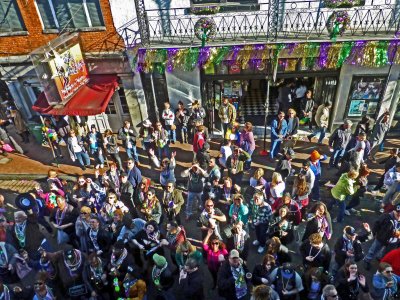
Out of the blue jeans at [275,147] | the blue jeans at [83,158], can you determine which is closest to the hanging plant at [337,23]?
the blue jeans at [275,147]

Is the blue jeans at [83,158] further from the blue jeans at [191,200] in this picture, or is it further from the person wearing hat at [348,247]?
the person wearing hat at [348,247]

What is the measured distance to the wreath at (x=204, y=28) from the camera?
10.4m

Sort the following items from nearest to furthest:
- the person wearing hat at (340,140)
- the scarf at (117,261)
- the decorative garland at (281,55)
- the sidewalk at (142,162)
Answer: the scarf at (117,261), the person wearing hat at (340,140), the decorative garland at (281,55), the sidewalk at (142,162)

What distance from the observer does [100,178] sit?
365 inches

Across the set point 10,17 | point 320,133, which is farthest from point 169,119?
point 10,17

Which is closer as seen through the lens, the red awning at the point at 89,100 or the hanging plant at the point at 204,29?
the hanging plant at the point at 204,29

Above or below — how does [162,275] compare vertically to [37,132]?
above

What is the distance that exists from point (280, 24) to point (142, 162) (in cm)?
646

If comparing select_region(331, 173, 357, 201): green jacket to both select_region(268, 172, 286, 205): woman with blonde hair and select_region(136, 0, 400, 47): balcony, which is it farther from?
select_region(136, 0, 400, 47): balcony

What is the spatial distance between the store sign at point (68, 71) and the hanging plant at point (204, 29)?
13.1 ft

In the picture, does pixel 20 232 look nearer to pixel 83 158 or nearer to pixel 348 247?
pixel 83 158

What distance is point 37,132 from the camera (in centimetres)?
1336

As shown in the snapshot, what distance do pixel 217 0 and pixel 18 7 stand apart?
649cm

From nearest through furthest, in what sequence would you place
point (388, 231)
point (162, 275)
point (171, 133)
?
point (162, 275) → point (388, 231) → point (171, 133)
